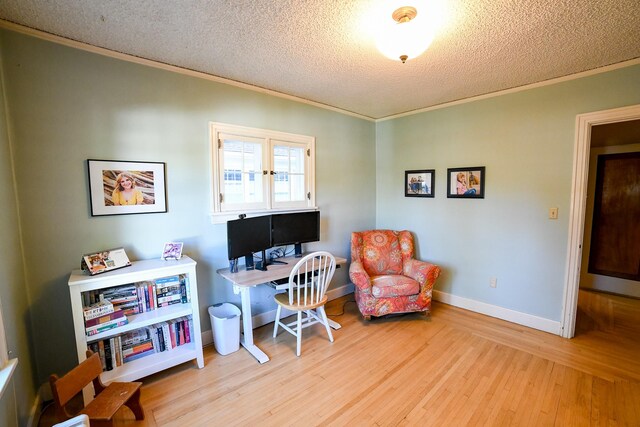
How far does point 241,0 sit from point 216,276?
2.15 metres

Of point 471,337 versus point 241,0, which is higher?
point 241,0

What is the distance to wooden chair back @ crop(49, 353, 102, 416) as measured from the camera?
1425 millimetres

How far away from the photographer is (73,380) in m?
1.53

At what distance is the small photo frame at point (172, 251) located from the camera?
222cm

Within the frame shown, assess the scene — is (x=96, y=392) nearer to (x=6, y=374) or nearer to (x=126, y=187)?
(x=6, y=374)

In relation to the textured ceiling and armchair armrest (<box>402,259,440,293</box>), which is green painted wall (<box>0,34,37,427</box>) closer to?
the textured ceiling

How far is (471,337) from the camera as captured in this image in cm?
272

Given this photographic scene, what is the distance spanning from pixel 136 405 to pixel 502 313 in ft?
11.1

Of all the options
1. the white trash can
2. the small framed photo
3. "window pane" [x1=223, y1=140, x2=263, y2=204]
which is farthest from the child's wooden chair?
the small framed photo

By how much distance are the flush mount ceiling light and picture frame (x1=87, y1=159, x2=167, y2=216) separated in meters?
1.90

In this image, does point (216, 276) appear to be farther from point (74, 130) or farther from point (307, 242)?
point (74, 130)

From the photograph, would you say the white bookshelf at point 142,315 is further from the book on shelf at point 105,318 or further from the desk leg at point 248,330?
the desk leg at point 248,330

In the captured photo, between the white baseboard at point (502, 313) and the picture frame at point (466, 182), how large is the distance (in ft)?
4.03

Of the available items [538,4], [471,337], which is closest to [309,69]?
[538,4]
